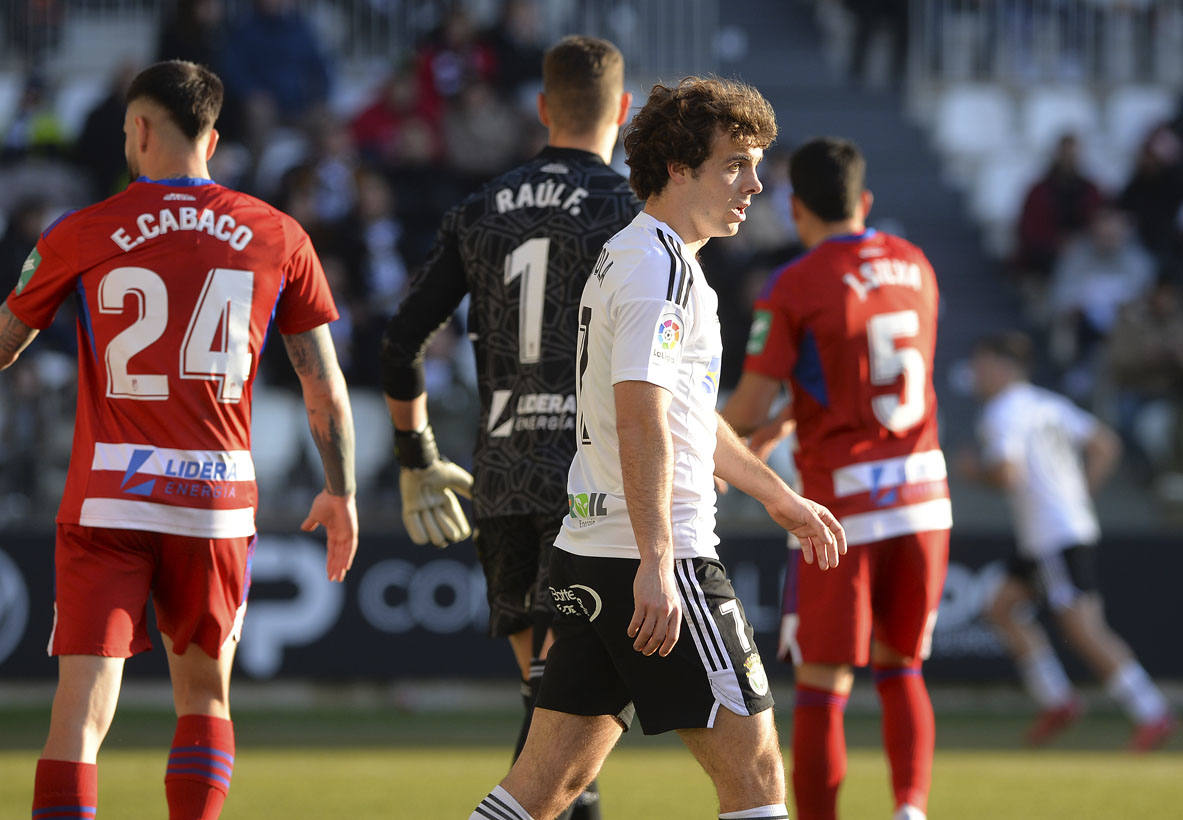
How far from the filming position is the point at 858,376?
20.3 feet

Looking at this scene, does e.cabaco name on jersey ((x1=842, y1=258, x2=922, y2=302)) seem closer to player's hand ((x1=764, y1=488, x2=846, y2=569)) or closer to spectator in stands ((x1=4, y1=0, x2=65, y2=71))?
player's hand ((x1=764, y1=488, x2=846, y2=569))

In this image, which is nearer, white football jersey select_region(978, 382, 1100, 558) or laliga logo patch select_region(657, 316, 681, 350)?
laliga logo patch select_region(657, 316, 681, 350)

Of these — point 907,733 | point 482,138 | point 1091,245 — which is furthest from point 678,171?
point 1091,245

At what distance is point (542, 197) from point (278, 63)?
11353mm

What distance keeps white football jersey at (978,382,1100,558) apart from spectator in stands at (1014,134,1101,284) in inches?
203

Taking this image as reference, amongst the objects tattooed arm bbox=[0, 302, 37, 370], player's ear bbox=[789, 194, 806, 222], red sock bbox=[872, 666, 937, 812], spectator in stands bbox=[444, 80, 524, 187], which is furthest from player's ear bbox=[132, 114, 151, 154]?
spectator in stands bbox=[444, 80, 524, 187]

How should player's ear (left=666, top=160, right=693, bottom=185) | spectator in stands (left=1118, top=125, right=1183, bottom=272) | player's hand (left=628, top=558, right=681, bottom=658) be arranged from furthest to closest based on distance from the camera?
spectator in stands (left=1118, top=125, right=1183, bottom=272), player's ear (left=666, top=160, right=693, bottom=185), player's hand (left=628, top=558, right=681, bottom=658)

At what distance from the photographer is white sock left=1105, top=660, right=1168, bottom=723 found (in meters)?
10.4

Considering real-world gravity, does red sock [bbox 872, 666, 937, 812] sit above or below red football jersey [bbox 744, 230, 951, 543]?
below

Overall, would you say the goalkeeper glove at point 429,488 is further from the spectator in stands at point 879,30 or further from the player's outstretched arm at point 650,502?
the spectator in stands at point 879,30

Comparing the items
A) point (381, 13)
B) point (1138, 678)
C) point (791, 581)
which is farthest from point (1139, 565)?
point (381, 13)

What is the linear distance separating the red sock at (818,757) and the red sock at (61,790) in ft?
8.08

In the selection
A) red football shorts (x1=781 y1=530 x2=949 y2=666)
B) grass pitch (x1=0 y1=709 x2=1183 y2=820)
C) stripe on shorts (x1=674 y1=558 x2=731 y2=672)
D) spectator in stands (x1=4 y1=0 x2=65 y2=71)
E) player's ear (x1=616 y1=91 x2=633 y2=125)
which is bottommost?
grass pitch (x1=0 y1=709 x2=1183 y2=820)

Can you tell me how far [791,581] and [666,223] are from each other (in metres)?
2.32
